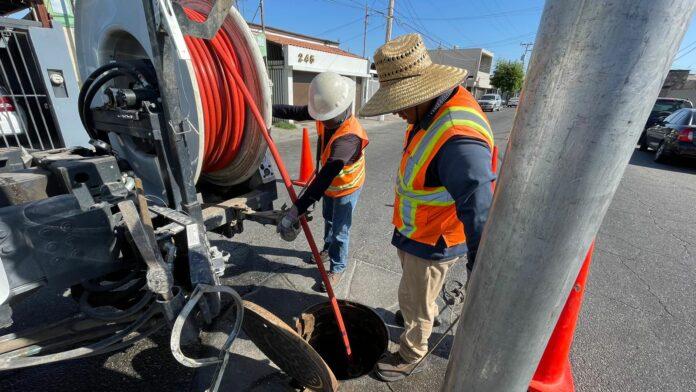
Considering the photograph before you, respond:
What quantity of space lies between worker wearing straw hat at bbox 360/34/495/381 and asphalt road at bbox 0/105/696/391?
63cm

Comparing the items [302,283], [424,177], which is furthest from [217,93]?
[302,283]

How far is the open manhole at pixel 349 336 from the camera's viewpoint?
7.41 feet

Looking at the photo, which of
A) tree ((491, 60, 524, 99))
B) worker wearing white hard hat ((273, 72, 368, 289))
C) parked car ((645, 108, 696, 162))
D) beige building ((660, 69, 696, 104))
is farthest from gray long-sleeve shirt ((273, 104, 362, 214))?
tree ((491, 60, 524, 99))

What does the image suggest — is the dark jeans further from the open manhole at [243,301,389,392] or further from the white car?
the white car

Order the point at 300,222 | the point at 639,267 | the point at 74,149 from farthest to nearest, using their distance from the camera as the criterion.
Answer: the point at 639,267
the point at 300,222
the point at 74,149

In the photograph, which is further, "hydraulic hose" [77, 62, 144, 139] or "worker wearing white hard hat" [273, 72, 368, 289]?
"worker wearing white hard hat" [273, 72, 368, 289]

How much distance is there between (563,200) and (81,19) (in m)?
3.24

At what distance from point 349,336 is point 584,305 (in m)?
2.08

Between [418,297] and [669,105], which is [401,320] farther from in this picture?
[669,105]

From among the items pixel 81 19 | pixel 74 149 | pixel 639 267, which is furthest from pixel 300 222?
pixel 639 267

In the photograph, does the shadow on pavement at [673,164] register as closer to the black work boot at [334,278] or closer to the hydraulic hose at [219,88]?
the black work boot at [334,278]

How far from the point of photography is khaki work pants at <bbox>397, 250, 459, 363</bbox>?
1858mm

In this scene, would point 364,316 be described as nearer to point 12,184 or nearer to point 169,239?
point 169,239

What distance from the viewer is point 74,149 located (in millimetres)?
1902
